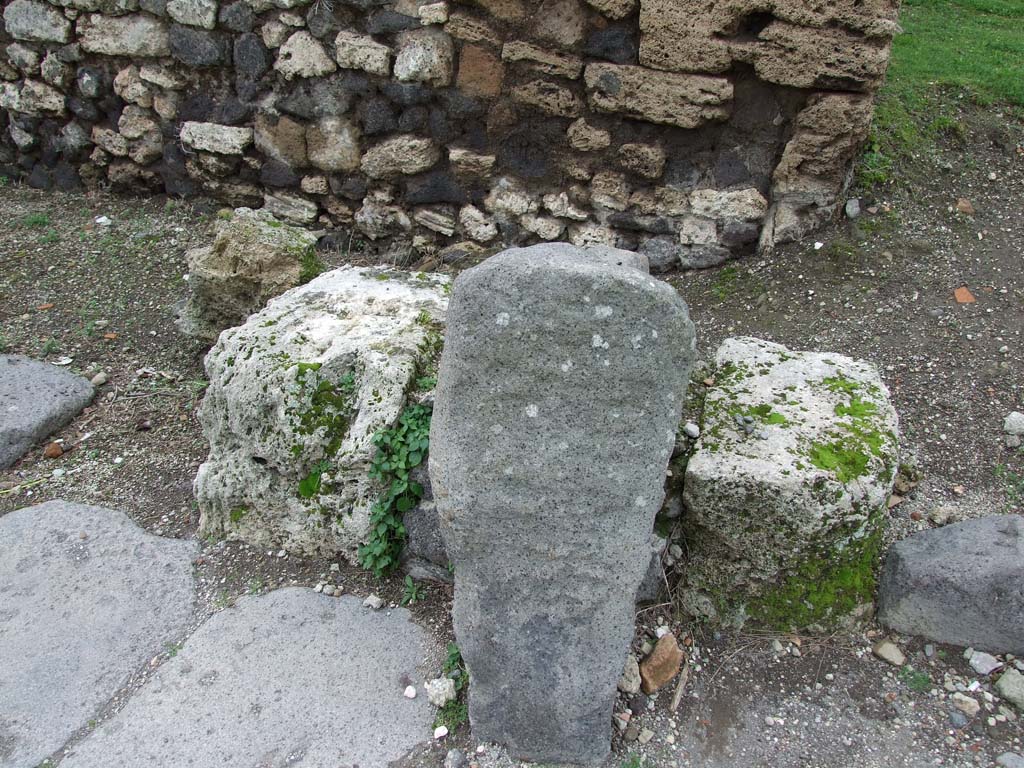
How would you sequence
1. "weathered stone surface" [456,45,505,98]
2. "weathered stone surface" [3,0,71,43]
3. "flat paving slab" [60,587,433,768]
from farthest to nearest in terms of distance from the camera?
1. "weathered stone surface" [3,0,71,43]
2. "weathered stone surface" [456,45,505,98]
3. "flat paving slab" [60,587,433,768]

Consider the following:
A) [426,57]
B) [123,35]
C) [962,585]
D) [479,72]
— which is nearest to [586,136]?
[479,72]

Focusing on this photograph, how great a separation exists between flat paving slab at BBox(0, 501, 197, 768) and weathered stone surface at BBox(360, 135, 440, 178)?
2477 mm

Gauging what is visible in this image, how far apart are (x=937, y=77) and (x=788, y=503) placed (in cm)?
373

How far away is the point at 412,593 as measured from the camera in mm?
2617

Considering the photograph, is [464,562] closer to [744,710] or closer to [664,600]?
[664,600]

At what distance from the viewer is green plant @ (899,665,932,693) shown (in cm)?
228

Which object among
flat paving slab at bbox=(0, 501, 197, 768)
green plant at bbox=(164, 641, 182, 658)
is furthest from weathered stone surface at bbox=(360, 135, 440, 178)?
green plant at bbox=(164, 641, 182, 658)

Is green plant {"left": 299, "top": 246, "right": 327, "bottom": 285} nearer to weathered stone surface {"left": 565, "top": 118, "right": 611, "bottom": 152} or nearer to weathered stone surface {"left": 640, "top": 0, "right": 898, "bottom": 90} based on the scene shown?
weathered stone surface {"left": 565, "top": 118, "right": 611, "bottom": 152}

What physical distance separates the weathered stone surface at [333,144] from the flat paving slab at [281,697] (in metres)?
2.93

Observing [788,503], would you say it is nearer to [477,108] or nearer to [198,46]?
[477,108]

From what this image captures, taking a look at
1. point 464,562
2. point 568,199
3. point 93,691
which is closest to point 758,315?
point 568,199

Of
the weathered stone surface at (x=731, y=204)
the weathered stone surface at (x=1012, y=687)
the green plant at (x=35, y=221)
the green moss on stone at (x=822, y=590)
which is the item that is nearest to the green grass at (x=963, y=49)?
the weathered stone surface at (x=731, y=204)

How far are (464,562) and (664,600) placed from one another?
2.58 ft

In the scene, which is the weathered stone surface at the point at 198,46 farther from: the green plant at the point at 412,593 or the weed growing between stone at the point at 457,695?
the weed growing between stone at the point at 457,695
